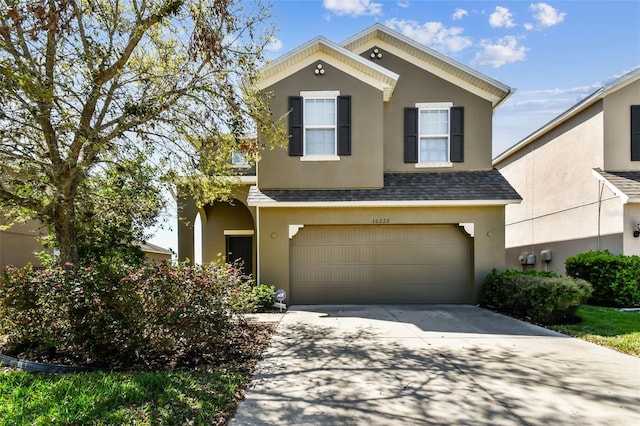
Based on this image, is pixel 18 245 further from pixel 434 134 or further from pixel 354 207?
pixel 434 134

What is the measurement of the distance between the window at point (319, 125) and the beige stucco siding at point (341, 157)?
32 cm

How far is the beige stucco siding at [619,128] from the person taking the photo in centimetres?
1228

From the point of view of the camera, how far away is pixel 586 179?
42.5ft

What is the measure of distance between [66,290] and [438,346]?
5.90 meters

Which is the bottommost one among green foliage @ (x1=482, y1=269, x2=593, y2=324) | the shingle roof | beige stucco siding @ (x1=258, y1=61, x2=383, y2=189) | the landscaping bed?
the landscaping bed

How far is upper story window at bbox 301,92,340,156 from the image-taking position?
11172mm

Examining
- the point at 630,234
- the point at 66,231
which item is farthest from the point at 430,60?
the point at 66,231

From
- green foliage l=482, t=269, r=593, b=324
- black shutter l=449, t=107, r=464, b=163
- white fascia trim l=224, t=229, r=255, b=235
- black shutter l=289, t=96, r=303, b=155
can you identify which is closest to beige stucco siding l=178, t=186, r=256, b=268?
white fascia trim l=224, t=229, r=255, b=235

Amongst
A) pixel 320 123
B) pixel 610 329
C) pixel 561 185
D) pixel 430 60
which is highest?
pixel 430 60

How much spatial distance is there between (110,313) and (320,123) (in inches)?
298

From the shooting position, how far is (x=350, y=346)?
22.0 ft

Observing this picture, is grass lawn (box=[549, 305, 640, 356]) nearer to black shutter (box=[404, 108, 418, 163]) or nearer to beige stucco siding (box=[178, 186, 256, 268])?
black shutter (box=[404, 108, 418, 163])

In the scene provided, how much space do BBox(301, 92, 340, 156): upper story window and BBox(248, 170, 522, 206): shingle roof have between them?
122cm

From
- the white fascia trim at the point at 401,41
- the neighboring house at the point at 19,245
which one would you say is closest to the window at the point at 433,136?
the white fascia trim at the point at 401,41
